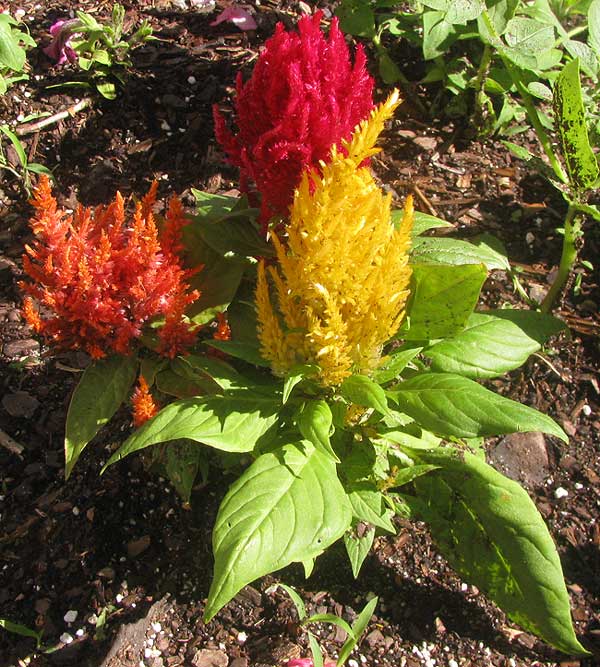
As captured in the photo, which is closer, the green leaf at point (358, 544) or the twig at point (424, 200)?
the green leaf at point (358, 544)

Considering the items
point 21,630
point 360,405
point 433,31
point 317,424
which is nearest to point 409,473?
point 360,405

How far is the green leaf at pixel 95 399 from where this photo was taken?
2221mm

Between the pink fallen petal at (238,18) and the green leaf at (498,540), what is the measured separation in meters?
2.56

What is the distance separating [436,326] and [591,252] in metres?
1.50

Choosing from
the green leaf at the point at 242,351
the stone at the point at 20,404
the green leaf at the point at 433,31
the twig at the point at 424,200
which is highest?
the green leaf at the point at 433,31

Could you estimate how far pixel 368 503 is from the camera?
215cm

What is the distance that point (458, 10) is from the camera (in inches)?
104

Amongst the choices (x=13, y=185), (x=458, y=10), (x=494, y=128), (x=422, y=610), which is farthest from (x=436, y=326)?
(x=13, y=185)

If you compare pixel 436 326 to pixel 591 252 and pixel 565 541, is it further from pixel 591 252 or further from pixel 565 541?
pixel 591 252

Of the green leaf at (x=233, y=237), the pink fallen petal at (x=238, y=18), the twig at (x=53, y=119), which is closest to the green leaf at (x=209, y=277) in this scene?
the green leaf at (x=233, y=237)

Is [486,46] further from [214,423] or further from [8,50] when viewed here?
[214,423]

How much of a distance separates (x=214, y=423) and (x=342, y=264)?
A: 59cm

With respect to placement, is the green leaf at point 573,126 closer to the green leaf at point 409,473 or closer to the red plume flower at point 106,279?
the green leaf at point 409,473

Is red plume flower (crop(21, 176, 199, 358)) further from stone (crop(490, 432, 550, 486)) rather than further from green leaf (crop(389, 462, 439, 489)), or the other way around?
stone (crop(490, 432, 550, 486))
